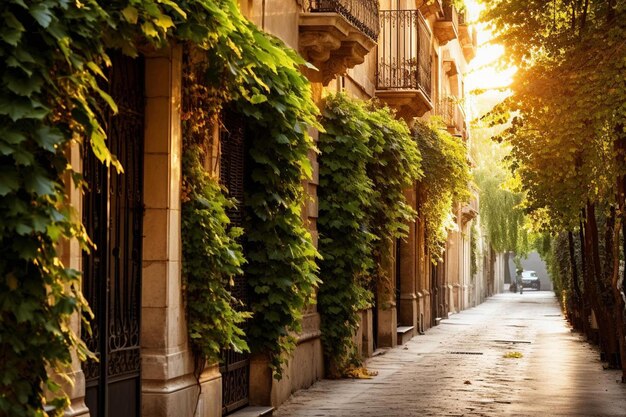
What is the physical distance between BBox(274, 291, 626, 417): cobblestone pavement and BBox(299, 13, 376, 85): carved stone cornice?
4511 mm

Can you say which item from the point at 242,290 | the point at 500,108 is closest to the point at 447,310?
the point at 500,108

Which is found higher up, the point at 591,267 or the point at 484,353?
the point at 591,267

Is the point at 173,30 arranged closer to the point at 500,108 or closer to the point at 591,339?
the point at 500,108

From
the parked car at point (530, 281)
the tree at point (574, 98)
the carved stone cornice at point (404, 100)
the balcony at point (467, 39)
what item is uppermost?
the balcony at point (467, 39)

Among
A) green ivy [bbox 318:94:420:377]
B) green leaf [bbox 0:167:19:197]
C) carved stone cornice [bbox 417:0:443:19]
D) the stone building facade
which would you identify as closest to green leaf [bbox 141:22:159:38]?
the stone building facade

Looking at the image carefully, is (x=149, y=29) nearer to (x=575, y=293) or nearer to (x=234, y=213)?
(x=234, y=213)

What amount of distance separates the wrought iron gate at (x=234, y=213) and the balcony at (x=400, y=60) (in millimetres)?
11621

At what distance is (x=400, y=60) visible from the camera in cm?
2481

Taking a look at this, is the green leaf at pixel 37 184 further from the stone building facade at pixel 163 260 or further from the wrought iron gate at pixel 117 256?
the wrought iron gate at pixel 117 256

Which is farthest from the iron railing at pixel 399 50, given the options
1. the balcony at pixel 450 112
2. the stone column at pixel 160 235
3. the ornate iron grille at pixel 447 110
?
the stone column at pixel 160 235

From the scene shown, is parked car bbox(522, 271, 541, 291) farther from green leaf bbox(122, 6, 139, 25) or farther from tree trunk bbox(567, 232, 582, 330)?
green leaf bbox(122, 6, 139, 25)

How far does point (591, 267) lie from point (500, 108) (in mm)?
6127

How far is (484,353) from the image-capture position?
77.4ft

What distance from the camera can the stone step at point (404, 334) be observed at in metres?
26.3
